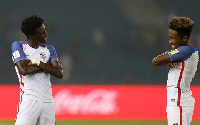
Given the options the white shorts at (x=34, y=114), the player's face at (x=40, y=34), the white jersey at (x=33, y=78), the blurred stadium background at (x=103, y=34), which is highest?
the blurred stadium background at (x=103, y=34)

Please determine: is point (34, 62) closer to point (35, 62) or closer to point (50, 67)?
point (35, 62)

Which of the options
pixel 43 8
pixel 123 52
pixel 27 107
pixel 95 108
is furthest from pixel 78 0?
pixel 27 107

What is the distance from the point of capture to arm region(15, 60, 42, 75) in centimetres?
643

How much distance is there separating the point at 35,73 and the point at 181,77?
170cm

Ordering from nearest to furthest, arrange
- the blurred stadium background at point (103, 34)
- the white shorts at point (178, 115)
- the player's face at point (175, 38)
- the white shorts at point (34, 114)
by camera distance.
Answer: the white shorts at point (178, 115), the player's face at point (175, 38), the white shorts at point (34, 114), the blurred stadium background at point (103, 34)

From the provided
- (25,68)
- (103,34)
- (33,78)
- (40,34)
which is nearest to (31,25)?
(40,34)

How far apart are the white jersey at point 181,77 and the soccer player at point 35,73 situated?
4.65ft

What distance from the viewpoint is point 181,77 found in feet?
20.0

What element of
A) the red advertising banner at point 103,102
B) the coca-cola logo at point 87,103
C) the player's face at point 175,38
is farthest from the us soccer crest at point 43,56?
the coca-cola logo at point 87,103

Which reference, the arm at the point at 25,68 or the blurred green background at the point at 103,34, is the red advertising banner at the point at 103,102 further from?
the arm at the point at 25,68

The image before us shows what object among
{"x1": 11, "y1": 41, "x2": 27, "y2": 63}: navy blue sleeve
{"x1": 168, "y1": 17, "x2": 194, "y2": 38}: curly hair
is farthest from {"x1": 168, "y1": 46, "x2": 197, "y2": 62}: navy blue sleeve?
{"x1": 11, "y1": 41, "x2": 27, "y2": 63}: navy blue sleeve

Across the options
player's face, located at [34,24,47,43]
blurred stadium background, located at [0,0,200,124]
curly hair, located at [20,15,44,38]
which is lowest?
player's face, located at [34,24,47,43]

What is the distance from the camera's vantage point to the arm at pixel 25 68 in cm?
643

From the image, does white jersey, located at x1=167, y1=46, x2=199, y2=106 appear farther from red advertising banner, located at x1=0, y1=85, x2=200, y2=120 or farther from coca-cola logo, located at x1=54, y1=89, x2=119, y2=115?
coca-cola logo, located at x1=54, y1=89, x2=119, y2=115
